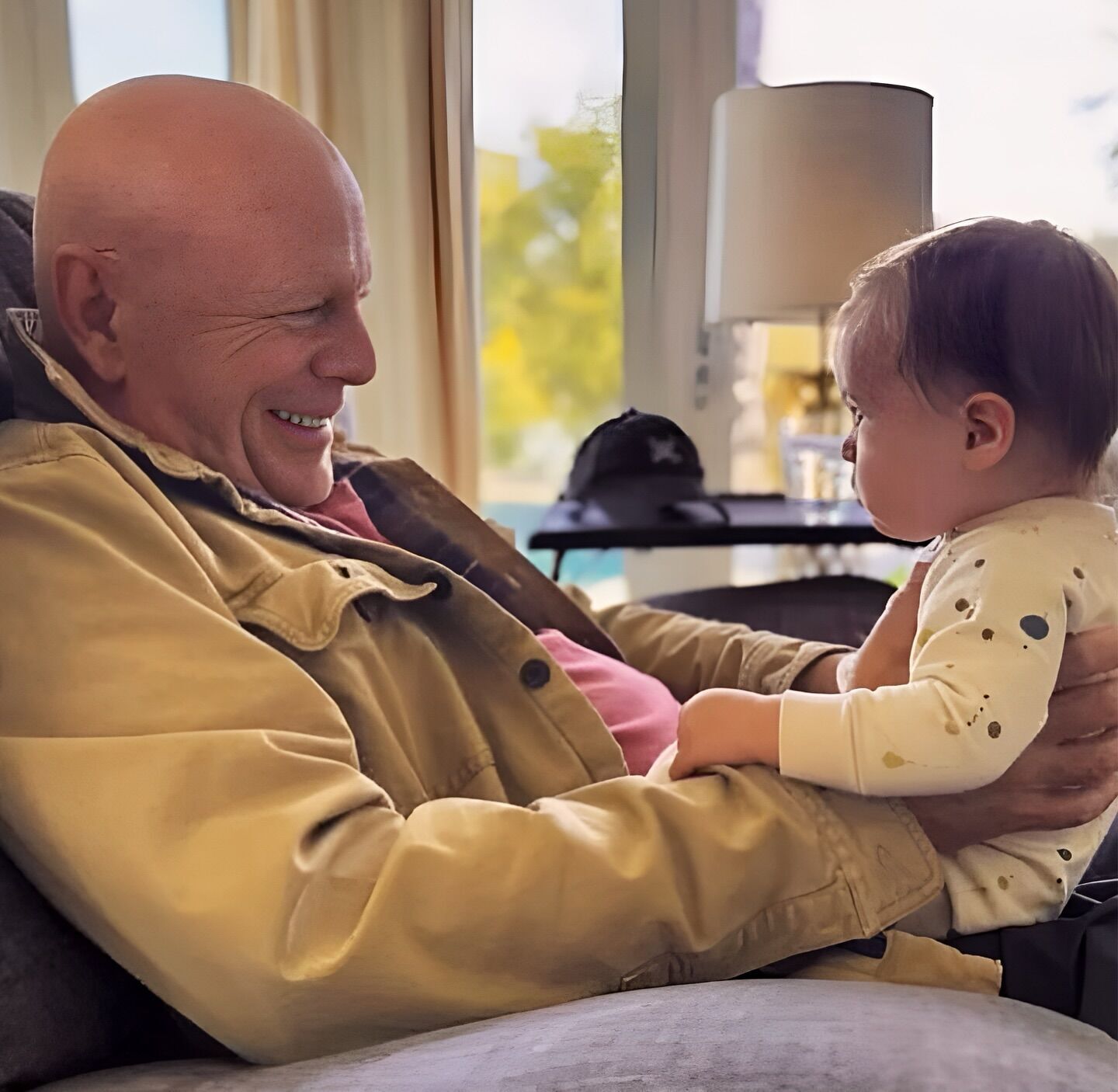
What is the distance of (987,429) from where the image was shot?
2.00 ft

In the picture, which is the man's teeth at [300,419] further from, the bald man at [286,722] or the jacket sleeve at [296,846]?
the jacket sleeve at [296,846]

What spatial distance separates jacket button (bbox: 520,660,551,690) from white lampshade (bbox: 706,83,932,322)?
295 millimetres

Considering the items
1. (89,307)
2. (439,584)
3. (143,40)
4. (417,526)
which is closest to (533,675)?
(439,584)

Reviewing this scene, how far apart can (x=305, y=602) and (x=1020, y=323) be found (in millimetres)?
473

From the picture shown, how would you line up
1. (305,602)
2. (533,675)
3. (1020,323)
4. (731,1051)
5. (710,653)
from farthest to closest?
(710,653), (533,675), (305,602), (1020,323), (731,1051)

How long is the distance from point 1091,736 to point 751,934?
252mm

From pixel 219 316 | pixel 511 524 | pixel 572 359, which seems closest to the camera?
pixel 219 316

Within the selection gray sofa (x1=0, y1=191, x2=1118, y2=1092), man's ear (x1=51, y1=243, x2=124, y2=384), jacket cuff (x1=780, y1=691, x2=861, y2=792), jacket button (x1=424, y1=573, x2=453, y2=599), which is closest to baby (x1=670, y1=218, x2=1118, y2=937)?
jacket cuff (x1=780, y1=691, x2=861, y2=792)

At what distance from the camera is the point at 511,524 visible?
0.97 meters

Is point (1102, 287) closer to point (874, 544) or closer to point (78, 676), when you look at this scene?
point (874, 544)

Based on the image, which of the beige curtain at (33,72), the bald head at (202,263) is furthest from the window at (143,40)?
the bald head at (202,263)

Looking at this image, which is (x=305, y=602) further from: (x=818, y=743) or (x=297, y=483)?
(x=818, y=743)

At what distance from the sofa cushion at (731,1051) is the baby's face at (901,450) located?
277 millimetres

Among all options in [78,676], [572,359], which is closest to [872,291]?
[572,359]
